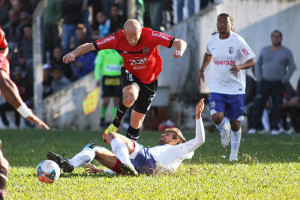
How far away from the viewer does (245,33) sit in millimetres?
18531

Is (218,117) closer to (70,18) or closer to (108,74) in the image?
(108,74)

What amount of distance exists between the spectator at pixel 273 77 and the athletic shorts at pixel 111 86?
3.72 metres

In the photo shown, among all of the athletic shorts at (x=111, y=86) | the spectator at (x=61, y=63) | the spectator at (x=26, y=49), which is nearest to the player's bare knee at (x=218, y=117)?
the athletic shorts at (x=111, y=86)

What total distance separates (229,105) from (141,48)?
2.16 meters

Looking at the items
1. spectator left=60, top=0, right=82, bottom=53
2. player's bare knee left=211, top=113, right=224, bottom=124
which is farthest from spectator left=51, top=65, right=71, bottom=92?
player's bare knee left=211, top=113, right=224, bottom=124

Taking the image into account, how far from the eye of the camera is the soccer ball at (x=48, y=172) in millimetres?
7395

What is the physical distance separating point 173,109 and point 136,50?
925cm

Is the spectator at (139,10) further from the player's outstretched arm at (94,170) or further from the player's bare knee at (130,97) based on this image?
the player's outstretched arm at (94,170)

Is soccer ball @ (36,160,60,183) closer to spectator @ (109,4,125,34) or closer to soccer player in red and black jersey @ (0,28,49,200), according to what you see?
soccer player in red and black jersey @ (0,28,49,200)

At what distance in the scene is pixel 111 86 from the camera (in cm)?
1802

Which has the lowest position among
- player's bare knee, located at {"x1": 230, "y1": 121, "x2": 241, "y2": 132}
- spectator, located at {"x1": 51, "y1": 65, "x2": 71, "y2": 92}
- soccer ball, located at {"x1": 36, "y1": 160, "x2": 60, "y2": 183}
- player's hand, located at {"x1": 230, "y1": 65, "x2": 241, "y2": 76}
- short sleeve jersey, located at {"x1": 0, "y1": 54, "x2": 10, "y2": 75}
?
spectator, located at {"x1": 51, "y1": 65, "x2": 71, "y2": 92}

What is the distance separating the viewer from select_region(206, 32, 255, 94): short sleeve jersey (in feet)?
35.3

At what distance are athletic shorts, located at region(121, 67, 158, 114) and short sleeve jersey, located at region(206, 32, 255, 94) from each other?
133 centimetres

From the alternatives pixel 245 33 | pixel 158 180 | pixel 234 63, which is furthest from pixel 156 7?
pixel 158 180
